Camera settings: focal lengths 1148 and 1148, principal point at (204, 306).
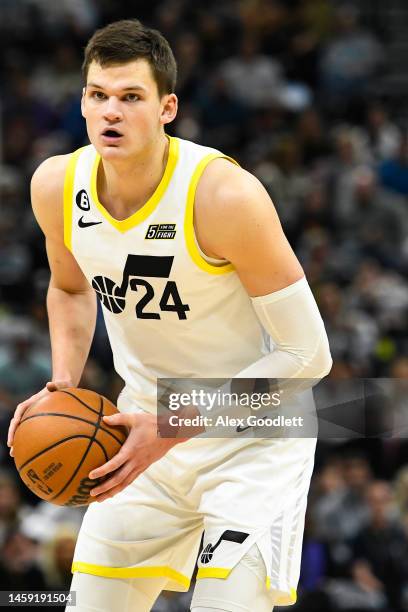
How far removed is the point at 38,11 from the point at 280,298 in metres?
9.95

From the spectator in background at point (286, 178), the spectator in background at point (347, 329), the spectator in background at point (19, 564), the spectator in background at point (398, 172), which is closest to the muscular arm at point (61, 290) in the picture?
the spectator in background at point (19, 564)

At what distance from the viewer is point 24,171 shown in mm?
11750

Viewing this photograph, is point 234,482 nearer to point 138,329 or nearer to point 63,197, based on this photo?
point 138,329

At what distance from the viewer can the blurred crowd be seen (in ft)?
27.8

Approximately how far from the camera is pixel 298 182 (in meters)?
11.6

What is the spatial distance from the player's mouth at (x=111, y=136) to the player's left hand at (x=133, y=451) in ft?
3.13

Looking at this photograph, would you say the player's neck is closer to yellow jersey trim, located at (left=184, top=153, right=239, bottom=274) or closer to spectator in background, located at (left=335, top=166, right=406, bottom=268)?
yellow jersey trim, located at (left=184, top=153, right=239, bottom=274)

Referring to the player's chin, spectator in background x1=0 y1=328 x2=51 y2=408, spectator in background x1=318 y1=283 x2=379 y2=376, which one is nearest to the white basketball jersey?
the player's chin

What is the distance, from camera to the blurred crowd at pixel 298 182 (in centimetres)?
848

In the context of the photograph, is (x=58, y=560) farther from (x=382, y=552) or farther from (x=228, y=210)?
(x=228, y=210)

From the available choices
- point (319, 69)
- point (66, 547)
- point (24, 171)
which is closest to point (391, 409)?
point (66, 547)

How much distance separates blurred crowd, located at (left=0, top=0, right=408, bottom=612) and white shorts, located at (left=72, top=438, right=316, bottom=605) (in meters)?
3.15

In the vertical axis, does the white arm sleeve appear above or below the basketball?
above

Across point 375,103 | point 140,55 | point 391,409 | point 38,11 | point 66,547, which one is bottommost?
point 66,547
